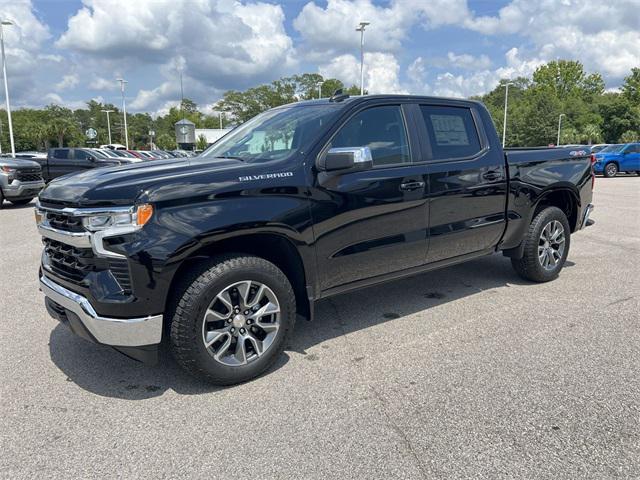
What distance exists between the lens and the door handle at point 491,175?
14.8 ft

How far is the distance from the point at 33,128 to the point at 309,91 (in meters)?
43.9

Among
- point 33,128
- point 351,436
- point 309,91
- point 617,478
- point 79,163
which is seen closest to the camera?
point 617,478

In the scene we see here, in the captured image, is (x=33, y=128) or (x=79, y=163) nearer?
(x=79, y=163)

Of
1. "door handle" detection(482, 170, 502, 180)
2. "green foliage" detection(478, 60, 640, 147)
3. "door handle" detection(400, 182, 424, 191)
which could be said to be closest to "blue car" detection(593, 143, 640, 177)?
"green foliage" detection(478, 60, 640, 147)

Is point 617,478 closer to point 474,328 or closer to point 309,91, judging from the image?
point 474,328

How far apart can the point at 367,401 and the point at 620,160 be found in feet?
82.5

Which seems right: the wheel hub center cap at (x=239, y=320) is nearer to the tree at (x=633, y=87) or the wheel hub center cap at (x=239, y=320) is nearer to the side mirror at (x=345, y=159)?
the side mirror at (x=345, y=159)

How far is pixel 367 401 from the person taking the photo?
299 cm

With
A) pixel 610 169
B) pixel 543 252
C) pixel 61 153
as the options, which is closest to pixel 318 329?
pixel 543 252

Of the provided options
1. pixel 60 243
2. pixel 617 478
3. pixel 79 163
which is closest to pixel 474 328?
pixel 617 478

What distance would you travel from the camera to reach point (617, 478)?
2273 millimetres

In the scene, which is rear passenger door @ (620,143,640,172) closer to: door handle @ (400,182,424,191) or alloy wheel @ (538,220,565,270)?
alloy wheel @ (538,220,565,270)

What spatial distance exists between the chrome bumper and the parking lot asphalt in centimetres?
45

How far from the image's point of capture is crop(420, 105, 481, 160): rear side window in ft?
13.8
